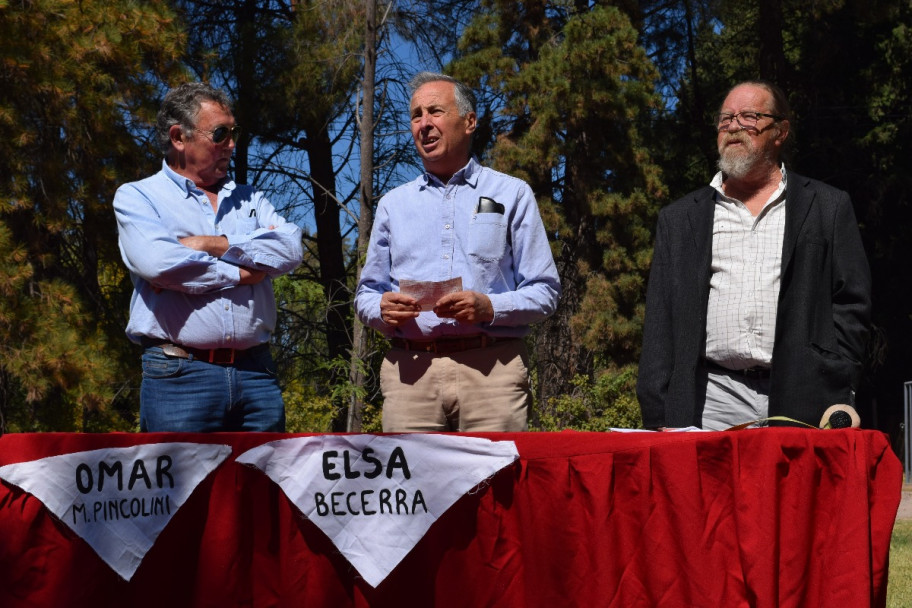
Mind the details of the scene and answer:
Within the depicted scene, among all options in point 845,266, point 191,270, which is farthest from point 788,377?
point 191,270

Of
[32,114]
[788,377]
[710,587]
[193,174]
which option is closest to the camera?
[710,587]

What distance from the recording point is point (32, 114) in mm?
10742

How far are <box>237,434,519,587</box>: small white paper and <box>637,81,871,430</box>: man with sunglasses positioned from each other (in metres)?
0.92

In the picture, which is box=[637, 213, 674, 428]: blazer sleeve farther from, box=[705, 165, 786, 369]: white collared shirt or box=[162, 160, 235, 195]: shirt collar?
box=[162, 160, 235, 195]: shirt collar

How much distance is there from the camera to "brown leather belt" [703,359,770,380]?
369cm

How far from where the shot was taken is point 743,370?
3.71m

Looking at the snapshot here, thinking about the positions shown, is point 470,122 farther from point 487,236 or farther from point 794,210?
point 794,210

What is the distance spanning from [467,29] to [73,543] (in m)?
13.5

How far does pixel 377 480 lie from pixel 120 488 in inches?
27.5

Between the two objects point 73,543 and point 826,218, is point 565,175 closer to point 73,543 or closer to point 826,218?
point 826,218

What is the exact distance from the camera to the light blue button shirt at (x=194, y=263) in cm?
372

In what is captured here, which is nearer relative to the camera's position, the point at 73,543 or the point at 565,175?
the point at 73,543

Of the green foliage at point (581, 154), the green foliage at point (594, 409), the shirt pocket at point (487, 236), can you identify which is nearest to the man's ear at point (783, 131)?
the shirt pocket at point (487, 236)

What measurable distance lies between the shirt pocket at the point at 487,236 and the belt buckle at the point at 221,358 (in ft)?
2.91
